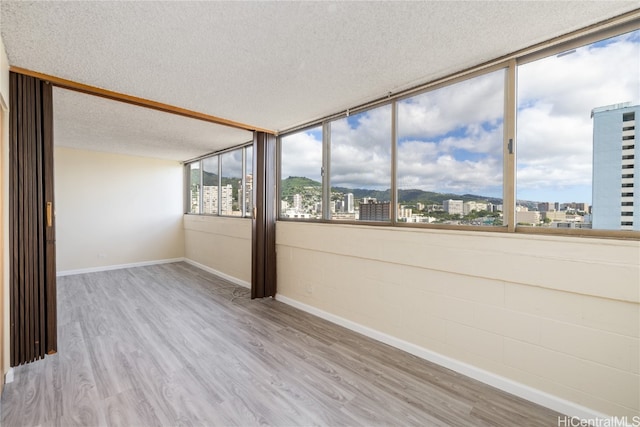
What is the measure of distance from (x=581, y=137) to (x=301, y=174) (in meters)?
2.90

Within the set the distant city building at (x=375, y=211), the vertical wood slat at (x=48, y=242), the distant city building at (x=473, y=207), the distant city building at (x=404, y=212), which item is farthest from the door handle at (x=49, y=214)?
the distant city building at (x=473, y=207)

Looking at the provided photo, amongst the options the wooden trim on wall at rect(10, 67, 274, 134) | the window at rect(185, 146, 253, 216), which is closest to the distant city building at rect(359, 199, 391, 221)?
the window at rect(185, 146, 253, 216)

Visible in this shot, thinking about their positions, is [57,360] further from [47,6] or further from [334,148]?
[334,148]

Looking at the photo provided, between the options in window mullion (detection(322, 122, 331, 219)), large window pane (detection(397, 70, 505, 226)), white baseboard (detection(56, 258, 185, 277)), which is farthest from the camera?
white baseboard (detection(56, 258, 185, 277))

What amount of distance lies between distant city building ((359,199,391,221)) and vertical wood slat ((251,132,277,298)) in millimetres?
1521

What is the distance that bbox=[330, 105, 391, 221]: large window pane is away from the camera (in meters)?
2.92

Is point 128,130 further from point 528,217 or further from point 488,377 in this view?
point 488,377

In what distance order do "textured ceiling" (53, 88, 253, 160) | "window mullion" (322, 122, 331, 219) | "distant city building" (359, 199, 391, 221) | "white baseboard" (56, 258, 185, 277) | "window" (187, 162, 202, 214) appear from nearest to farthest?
"distant city building" (359, 199, 391, 221)
"textured ceiling" (53, 88, 253, 160)
"window mullion" (322, 122, 331, 219)
"white baseboard" (56, 258, 185, 277)
"window" (187, 162, 202, 214)

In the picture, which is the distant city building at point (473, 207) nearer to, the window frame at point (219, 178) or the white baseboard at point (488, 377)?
the white baseboard at point (488, 377)

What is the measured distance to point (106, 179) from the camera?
5738 mm

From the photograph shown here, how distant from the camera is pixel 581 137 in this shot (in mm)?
1846

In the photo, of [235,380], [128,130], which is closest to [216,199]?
[128,130]

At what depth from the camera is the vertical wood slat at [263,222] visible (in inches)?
157

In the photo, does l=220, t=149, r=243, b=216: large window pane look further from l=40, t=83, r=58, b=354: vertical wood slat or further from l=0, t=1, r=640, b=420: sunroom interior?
l=40, t=83, r=58, b=354: vertical wood slat
